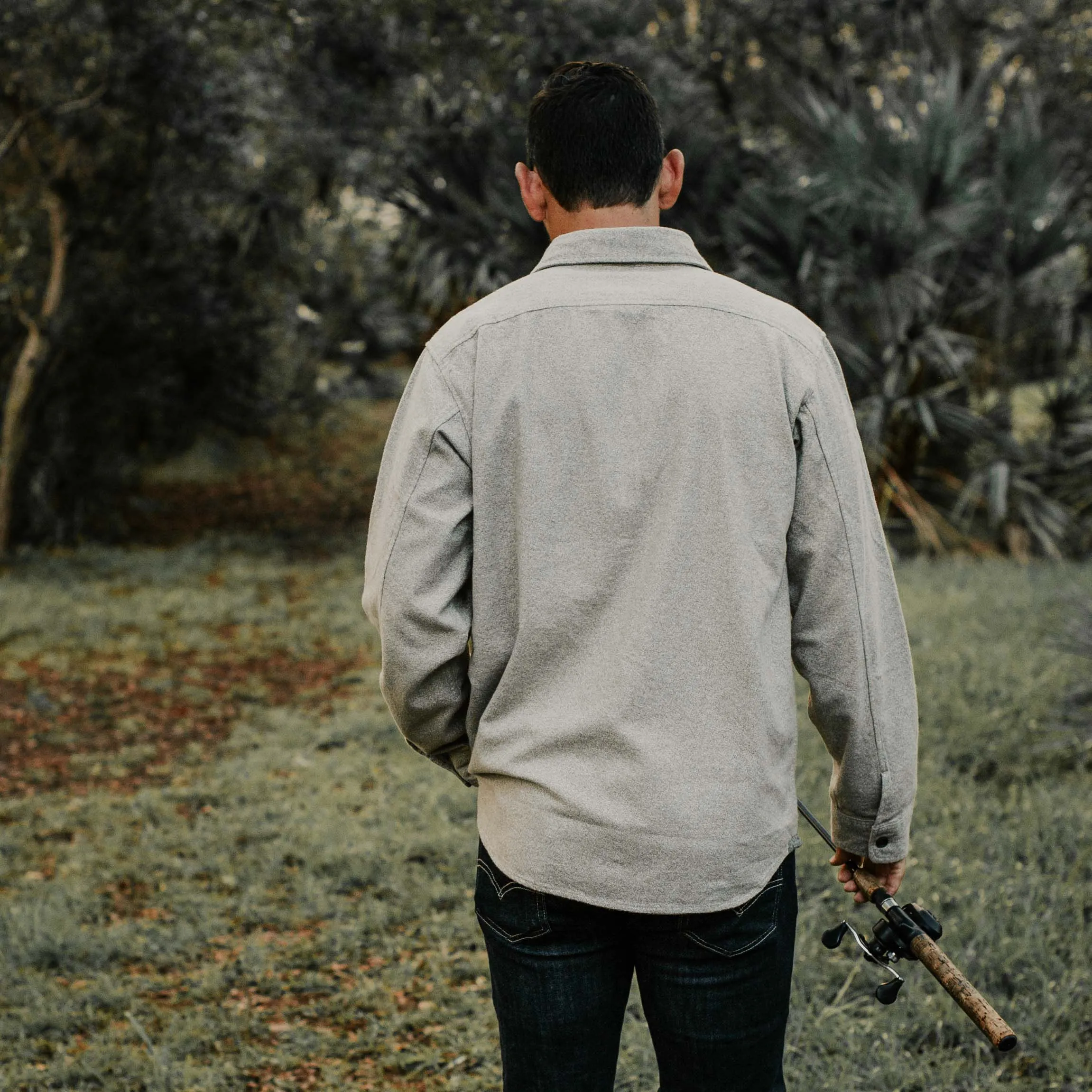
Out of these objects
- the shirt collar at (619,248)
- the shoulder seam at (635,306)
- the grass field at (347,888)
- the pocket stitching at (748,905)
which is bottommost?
the grass field at (347,888)

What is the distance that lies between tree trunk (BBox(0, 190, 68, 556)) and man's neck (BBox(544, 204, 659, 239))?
30.6ft

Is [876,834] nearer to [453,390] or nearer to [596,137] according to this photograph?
[453,390]

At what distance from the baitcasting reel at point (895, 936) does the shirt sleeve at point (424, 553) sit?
0.73 metres

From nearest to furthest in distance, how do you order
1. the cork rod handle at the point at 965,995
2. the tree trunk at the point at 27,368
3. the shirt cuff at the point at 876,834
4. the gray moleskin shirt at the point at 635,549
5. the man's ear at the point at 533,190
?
the cork rod handle at the point at 965,995 < the gray moleskin shirt at the point at 635,549 < the man's ear at the point at 533,190 < the shirt cuff at the point at 876,834 < the tree trunk at the point at 27,368

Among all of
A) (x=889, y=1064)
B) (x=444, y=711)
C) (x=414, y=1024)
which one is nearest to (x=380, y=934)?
(x=414, y=1024)

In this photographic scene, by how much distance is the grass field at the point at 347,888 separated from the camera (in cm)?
327

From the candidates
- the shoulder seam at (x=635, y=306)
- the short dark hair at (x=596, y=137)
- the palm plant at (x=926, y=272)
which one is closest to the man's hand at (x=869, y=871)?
the shoulder seam at (x=635, y=306)

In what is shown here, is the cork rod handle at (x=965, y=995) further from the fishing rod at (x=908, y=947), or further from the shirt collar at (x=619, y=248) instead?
the shirt collar at (x=619, y=248)

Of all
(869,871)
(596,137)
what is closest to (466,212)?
(596,137)

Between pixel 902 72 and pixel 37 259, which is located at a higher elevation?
pixel 902 72

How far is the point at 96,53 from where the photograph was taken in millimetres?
9211

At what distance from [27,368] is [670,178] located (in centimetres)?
959

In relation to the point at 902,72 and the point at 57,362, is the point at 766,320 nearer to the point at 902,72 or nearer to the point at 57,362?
the point at 57,362

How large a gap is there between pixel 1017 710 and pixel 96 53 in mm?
8131
